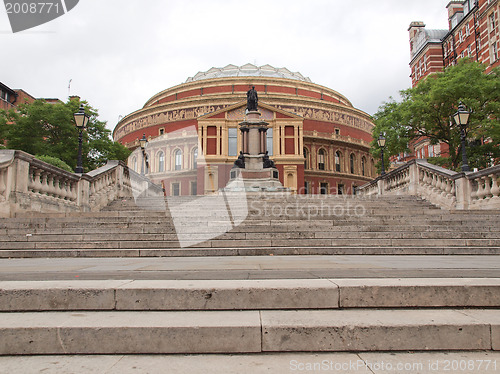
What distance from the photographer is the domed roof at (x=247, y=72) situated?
7344 cm

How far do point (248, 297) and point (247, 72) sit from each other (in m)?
73.8

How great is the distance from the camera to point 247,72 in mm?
73812

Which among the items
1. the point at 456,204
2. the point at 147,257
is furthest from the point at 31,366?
the point at 456,204

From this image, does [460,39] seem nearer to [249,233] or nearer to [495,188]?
[495,188]

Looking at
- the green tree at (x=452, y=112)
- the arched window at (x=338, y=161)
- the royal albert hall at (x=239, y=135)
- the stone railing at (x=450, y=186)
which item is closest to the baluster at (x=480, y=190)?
the stone railing at (x=450, y=186)

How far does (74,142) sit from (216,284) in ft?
117

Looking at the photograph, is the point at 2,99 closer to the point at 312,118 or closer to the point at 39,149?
the point at 39,149

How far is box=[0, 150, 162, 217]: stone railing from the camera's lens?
11.1m

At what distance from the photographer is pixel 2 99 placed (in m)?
55.6

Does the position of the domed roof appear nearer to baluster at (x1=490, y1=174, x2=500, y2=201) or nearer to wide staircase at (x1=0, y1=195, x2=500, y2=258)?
baluster at (x1=490, y1=174, x2=500, y2=201)

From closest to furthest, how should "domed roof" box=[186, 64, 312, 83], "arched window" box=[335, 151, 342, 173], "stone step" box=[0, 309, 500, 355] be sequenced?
"stone step" box=[0, 309, 500, 355] < "arched window" box=[335, 151, 342, 173] < "domed roof" box=[186, 64, 312, 83]

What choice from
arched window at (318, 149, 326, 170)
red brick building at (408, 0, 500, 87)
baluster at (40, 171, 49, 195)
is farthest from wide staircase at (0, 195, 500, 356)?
arched window at (318, 149, 326, 170)

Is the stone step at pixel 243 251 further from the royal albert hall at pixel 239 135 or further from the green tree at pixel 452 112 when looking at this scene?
the royal albert hall at pixel 239 135

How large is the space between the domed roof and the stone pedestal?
49317 millimetres
